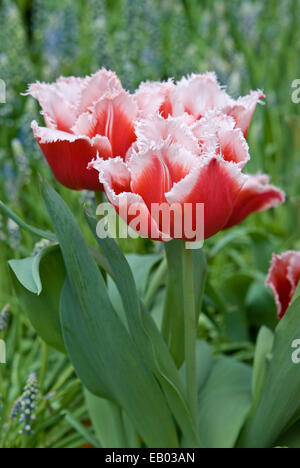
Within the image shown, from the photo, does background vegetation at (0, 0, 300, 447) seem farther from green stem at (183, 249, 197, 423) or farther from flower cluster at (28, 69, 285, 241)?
flower cluster at (28, 69, 285, 241)

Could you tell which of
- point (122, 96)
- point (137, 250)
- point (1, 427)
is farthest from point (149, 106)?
point (137, 250)

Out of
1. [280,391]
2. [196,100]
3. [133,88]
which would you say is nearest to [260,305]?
[280,391]

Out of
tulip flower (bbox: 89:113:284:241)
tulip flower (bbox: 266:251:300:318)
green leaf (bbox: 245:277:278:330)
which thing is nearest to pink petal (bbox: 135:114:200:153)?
tulip flower (bbox: 89:113:284:241)

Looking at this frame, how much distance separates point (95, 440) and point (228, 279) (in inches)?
13.0

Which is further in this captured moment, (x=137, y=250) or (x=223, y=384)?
(x=137, y=250)

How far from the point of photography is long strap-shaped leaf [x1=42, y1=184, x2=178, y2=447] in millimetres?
589

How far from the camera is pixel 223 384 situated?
0.78 m

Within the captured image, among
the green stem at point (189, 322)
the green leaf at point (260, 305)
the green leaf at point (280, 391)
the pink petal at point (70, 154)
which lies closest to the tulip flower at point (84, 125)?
the pink petal at point (70, 154)

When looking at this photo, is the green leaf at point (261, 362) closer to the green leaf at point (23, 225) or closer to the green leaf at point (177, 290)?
the green leaf at point (177, 290)

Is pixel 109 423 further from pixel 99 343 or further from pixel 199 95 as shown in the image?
pixel 199 95

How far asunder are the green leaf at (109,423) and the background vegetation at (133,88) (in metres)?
0.04

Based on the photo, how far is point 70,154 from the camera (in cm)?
57

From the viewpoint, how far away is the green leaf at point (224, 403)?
27.7 inches
